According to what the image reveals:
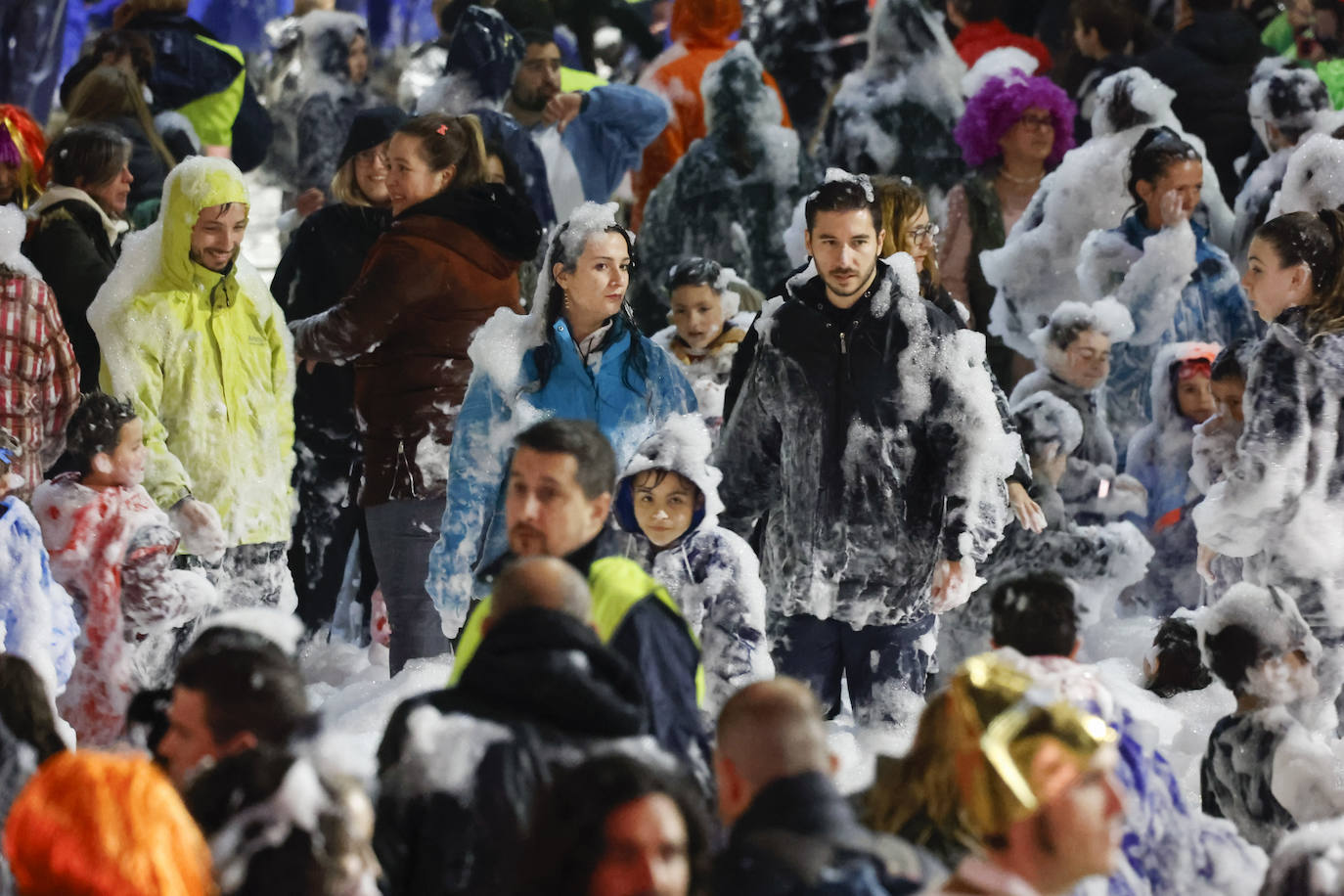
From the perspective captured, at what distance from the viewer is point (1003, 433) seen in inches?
229

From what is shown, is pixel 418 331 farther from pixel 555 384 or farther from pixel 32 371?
pixel 32 371

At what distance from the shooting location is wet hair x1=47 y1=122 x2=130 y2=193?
7.64 m

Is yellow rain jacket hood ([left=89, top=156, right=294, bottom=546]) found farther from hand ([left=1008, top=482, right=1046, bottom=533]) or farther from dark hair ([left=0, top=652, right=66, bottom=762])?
dark hair ([left=0, top=652, right=66, bottom=762])

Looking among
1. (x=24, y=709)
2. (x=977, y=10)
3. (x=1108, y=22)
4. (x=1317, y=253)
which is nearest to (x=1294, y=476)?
(x=1317, y=253)

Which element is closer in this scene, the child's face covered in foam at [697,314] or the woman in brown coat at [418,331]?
the woman in brown coat at [418,331]

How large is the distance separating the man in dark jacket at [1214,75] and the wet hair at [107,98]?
447cm

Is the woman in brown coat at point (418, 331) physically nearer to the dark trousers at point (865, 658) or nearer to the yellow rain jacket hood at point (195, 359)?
the yellow rain jacket hood at point (195, 359)

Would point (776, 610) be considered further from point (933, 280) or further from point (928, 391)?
point (933, 280)

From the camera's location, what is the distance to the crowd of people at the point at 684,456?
3.34m

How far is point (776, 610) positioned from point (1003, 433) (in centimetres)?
79

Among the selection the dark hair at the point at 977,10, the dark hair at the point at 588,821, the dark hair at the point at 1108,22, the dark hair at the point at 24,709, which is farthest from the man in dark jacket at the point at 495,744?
the dark hair at the point at 977,10

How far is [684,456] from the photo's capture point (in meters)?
5.50

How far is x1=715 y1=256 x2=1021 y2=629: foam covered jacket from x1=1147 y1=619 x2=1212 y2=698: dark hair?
148cm

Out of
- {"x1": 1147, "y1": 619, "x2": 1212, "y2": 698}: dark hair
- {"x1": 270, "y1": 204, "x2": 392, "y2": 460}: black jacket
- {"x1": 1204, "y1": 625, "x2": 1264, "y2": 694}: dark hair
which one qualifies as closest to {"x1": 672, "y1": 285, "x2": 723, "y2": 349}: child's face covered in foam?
{"x1": 270, "y1": 204, "x2": 392, "y2": 460}: black jacket
